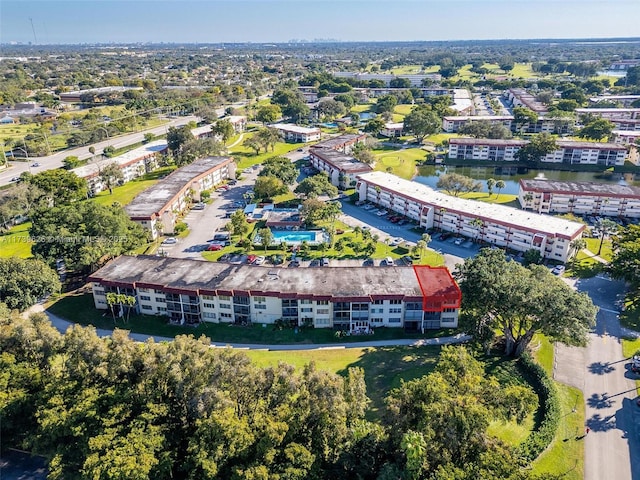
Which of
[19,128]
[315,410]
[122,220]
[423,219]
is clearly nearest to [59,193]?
[122,220]

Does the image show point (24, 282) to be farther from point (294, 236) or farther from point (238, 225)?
point (294, 236)

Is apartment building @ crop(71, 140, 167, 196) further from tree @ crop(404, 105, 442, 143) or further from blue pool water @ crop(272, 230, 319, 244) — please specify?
tree @ crop(404, 105, 442, 143)

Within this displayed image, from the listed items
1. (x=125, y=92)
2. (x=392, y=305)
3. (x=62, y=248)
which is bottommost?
(x=392, y=305)

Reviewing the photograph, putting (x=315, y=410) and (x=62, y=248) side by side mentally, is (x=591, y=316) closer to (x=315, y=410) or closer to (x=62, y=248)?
(x=315, y=410)

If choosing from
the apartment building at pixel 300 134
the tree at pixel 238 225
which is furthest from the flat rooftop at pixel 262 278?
the apartment building at pixel 300 134

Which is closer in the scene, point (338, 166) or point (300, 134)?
point (338, 166)

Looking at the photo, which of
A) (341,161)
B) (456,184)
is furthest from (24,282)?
(456,184)

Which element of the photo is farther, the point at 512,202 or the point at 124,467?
the point at 512,202

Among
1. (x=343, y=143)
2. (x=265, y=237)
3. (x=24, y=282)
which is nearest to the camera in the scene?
(x=24, y=282)
